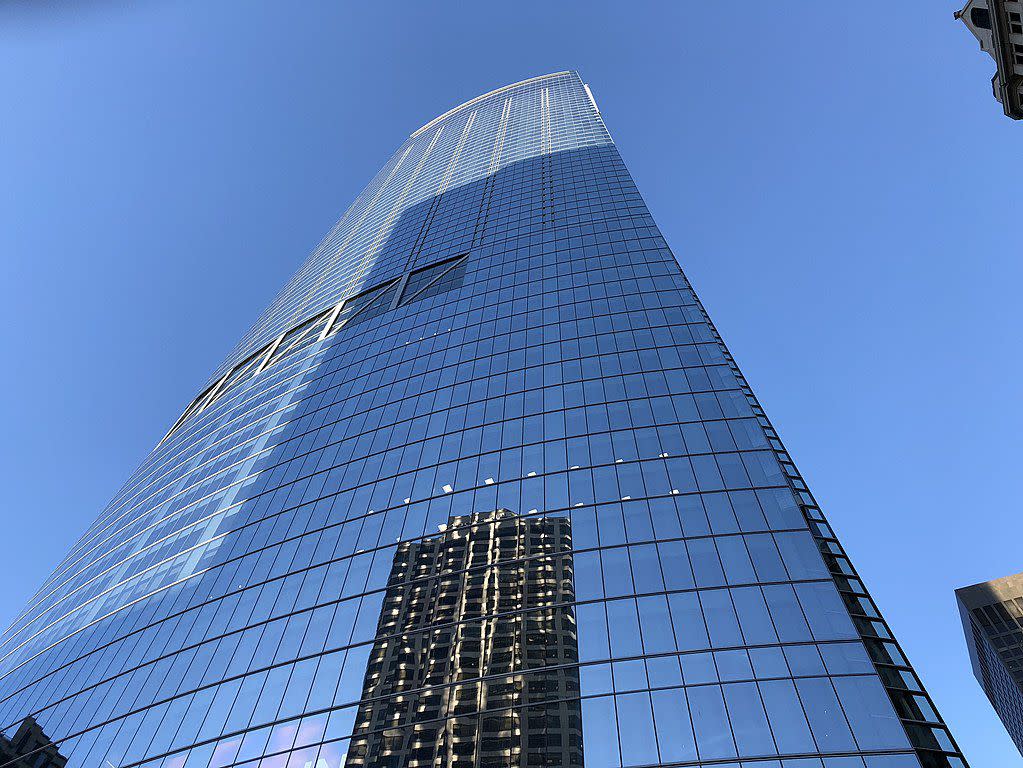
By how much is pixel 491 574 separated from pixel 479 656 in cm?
458

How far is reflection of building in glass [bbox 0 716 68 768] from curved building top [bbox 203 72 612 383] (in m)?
51.2

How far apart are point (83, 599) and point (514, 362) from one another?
123 ft

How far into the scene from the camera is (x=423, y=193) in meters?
104

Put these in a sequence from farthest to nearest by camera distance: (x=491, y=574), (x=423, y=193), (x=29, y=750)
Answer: (x=423, y=193)
(x=29, y=750)
(x=491, y=574)

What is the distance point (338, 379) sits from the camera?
60.3 metres

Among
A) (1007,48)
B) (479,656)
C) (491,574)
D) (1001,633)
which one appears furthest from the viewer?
(1001,633)

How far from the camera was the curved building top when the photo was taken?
279 feet

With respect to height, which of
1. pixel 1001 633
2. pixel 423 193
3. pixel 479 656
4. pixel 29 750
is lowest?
pixel 29 750

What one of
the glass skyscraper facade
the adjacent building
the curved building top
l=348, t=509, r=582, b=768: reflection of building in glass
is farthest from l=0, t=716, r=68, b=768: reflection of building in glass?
the adjacent building

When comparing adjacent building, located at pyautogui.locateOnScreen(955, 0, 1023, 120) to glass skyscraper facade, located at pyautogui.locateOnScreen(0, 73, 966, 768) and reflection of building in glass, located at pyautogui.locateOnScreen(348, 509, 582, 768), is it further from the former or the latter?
reflection of building in glass, located at pyautogui.locateOnScreen(348, 509, 582, 768)

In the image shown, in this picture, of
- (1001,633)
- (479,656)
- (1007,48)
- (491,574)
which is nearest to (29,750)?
(479,656)

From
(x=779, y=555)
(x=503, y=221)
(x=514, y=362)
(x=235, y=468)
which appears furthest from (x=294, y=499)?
(x=503, y=221)

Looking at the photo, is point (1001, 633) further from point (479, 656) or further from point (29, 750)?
point (29, 750)

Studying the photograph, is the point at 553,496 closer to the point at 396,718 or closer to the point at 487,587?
the point at 487,587
